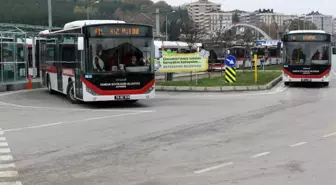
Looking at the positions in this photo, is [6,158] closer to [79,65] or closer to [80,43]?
[80,43]

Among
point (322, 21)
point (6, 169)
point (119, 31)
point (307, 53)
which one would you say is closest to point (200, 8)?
point (322, 21)

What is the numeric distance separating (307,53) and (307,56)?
0.21 metres

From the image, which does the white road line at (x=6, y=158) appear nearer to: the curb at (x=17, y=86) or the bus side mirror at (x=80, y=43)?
the bus side mirror at (x=80, y=43)

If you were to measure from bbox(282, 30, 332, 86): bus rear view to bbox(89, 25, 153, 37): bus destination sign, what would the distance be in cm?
1181

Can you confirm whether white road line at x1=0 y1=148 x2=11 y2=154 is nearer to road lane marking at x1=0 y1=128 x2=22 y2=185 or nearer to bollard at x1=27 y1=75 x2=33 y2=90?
road lane marking at x1=0 y1=128 x2=22 y2=185

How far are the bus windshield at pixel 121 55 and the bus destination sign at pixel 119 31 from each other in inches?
5.7

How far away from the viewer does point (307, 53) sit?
26672 mm

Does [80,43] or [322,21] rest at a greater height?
[322,21]

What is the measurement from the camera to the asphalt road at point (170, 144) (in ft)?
23.6

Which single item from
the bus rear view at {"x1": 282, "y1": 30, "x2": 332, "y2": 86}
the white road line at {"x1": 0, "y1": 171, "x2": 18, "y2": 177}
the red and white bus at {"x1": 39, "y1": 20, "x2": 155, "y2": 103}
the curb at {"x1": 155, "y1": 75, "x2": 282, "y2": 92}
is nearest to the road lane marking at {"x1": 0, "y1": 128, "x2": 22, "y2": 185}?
the white road line at {"x1": 0, "y1": 171, "x2": 18, "y2": 177}

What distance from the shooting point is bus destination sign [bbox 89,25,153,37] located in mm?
16641

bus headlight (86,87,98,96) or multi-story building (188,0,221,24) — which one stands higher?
multi-story building (188,0,221,24)

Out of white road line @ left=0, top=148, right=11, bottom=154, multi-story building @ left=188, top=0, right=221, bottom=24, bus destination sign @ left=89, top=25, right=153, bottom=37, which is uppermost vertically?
→ multi-story building @ left=188, top=0, right=221, bottom=24

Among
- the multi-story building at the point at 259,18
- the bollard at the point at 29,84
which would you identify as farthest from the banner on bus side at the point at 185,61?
the multi-story building at the point at 259,18
